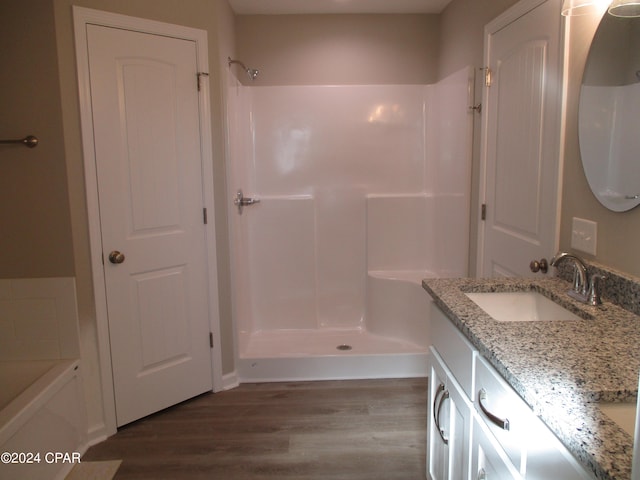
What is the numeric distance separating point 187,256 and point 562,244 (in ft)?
6.20

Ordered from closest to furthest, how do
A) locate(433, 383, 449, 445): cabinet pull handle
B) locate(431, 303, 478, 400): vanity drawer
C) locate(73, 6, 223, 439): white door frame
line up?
locate(431, 303, 478, 400): vanity drawer → locate(433, 383, 449, 445): cabinet pull handle → locate(73, 6, 223, 439): white door frame

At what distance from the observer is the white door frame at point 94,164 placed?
7.48 feet

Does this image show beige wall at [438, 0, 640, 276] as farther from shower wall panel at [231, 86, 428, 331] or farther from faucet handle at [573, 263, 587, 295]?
shower wall panel at [231, 86, 428, 331]

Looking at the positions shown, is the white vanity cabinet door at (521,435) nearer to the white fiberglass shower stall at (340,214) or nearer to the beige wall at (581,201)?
the beige wall at (581,201)

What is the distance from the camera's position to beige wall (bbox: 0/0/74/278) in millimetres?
2150

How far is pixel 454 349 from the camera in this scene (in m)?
1.53

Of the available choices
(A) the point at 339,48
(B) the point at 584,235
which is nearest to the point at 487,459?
(B) the point at 584,235

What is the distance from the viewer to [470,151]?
9.27ft

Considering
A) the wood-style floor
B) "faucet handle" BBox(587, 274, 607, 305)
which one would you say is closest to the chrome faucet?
"faucet handle" BBox(587, 274, 607, 305)

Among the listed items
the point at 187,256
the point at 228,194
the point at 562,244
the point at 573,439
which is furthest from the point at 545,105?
the point at 187,256

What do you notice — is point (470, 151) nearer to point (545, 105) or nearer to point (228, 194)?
point (545, 105)

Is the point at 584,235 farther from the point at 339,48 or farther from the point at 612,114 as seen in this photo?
the point at 339,48

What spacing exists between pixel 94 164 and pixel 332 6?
6.29 ft

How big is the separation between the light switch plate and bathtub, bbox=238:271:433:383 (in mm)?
1544
